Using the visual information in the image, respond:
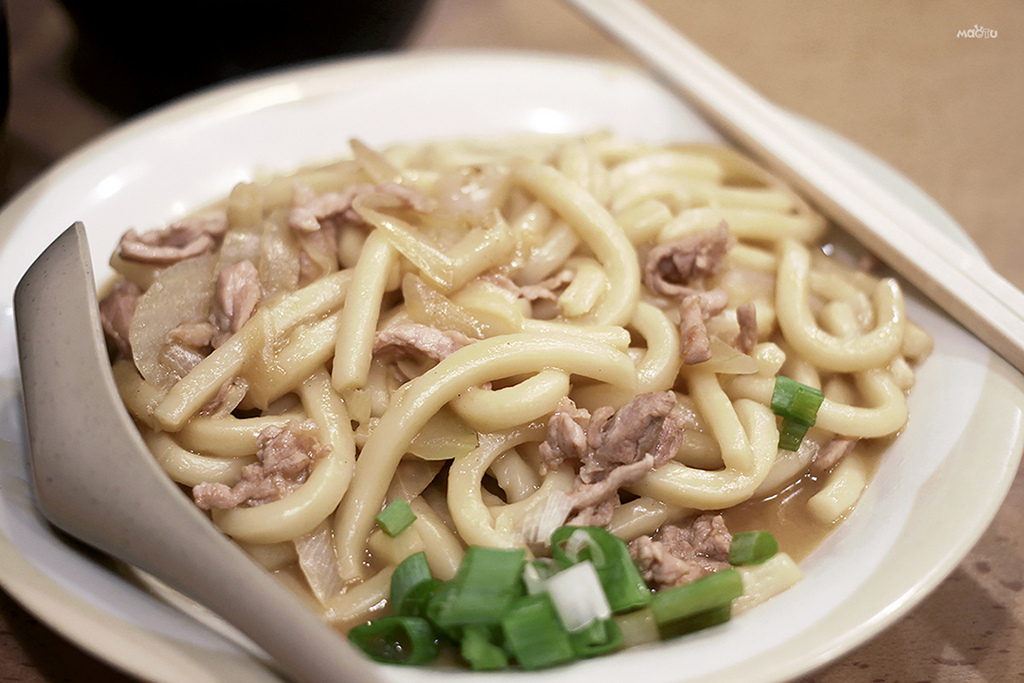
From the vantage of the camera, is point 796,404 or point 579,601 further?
point 796,404

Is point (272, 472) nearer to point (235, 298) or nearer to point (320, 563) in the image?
point (320, 563)

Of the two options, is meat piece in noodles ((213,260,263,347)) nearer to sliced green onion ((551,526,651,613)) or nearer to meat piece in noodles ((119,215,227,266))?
meat piece in noodles ((119,215,227,266))

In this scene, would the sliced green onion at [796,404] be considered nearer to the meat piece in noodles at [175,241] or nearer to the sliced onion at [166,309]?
the sliced onion at [166,309]

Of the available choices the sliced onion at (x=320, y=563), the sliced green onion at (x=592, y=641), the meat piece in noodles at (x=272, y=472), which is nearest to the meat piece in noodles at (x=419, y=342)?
the meat piece in noodles at (x=272, y=472)

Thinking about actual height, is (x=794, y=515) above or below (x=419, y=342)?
below

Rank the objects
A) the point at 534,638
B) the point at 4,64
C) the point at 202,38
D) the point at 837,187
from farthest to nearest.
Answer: the point at 202,38
the point at 4,64
the point at 837,187
the point at 534,638

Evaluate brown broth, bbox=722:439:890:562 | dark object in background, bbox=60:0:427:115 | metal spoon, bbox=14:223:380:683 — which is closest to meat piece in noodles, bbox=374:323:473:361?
metal spoon, bbox=14:223:380:683

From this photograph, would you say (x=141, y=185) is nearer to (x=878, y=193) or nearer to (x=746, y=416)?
(x=746, y=416)

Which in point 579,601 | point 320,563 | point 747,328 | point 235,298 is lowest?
point 320,563

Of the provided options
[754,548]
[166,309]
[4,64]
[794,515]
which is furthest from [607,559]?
[4,64]
